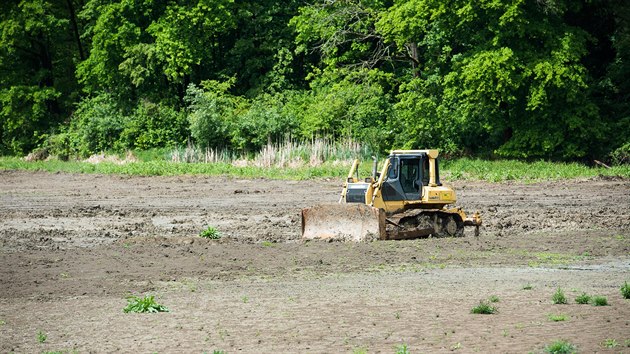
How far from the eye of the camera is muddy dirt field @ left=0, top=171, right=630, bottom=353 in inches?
504

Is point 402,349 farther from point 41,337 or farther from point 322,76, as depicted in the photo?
point 322,76

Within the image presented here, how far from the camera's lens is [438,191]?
912 inches

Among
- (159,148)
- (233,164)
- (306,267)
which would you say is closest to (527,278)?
(306,267)

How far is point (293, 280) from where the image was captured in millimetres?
17891

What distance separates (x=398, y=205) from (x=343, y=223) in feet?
4.57

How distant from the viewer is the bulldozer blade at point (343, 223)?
73.7ft

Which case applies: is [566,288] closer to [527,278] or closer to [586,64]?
[527,278]

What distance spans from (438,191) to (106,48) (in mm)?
36037

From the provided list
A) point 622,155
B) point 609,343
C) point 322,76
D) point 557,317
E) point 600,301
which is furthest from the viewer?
point 322,76

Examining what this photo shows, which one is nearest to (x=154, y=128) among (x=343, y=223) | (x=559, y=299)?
(x=343, y=223)

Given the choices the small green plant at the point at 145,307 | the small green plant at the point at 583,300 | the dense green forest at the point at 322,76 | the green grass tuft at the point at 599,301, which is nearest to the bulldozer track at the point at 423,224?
the small green plant at the point at 583,300

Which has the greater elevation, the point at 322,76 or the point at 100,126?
the point at 322,76

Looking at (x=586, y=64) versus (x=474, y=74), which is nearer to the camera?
(x=474, y=74)

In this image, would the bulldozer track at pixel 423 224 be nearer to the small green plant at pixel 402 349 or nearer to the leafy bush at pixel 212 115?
the small green plant at pixel 402 349
